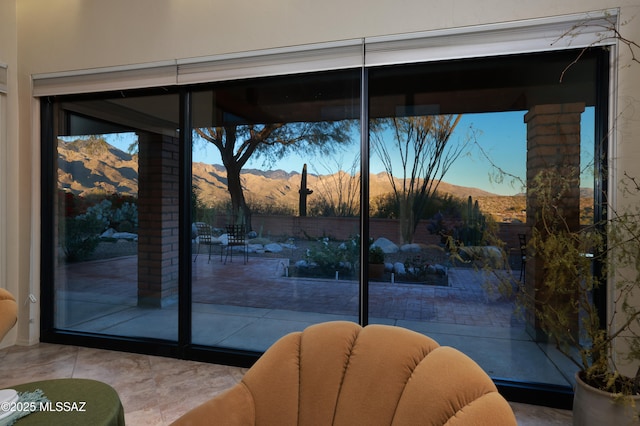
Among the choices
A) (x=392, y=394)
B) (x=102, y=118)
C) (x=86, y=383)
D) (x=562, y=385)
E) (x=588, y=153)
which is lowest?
(x=562, y=385)

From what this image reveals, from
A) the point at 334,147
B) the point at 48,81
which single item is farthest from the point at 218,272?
the point at 48,81

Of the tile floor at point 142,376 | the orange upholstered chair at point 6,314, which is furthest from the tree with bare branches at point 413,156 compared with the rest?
the orange upholstered chair at point 6,314

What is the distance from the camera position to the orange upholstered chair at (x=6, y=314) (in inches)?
66.7

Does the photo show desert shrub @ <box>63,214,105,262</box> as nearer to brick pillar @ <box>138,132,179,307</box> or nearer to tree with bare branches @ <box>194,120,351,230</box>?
brick pillar @ <box>138,132,179,307</box>

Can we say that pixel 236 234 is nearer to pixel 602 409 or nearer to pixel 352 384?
pixel 352 384

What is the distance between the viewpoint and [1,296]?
5.89 ft

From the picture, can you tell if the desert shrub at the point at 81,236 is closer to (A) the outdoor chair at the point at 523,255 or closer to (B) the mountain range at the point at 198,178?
(B) the mountain range at the point at 198,178

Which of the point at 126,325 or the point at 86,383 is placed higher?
the point at 86,383

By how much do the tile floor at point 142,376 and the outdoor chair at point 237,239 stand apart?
87 cm

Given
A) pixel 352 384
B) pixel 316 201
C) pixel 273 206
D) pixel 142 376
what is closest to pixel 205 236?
pixel 273 206

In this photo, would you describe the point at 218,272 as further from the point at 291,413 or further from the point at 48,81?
the point at 48,81

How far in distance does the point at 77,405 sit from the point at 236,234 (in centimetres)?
175

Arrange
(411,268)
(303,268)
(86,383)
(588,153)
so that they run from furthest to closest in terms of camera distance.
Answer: (303,268) < (411,268) < (588,153) < (86,383)

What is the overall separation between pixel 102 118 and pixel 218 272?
5.69 feet
